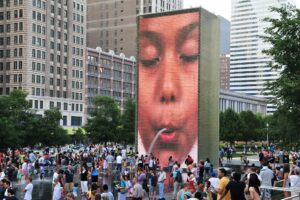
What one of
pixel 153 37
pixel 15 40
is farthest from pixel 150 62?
pixel 15 40

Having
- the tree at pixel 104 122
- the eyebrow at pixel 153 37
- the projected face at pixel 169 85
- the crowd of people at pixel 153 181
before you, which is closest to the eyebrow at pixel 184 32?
the projected face at pixel 169 85

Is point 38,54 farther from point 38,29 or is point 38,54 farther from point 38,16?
point 38,16

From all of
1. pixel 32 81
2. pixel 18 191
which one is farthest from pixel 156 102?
pixel 32 81

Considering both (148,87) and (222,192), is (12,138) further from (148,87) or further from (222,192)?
(222,192)

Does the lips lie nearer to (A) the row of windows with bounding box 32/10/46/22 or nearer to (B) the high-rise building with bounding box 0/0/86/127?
(B) the high-rise building with bounding box 0/0/86/127

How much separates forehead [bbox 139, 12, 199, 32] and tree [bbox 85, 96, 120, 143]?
34.3 meters

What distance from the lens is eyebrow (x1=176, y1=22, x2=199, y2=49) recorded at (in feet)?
134

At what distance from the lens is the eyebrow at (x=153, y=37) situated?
42.2 metres

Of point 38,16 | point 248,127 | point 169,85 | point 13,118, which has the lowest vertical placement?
point 248,127

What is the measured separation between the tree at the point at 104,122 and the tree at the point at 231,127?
25.0 metres

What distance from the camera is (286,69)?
23.0 metres

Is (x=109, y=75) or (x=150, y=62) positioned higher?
(x=109, y=75)

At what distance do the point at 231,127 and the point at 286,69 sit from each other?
231 ft

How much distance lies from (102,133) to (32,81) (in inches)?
1085
